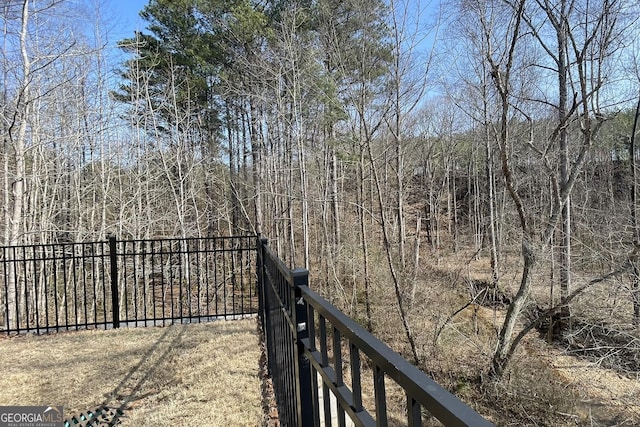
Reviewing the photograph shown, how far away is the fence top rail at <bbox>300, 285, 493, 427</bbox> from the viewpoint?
21.9 inches

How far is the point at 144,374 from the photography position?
383 cm

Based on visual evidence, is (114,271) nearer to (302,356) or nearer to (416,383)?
(302,356)

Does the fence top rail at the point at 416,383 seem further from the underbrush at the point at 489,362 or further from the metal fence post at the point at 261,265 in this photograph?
the underbrush at the point at 489,362

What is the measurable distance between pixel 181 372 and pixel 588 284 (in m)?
6.47

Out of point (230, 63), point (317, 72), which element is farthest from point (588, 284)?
point (230, 63)

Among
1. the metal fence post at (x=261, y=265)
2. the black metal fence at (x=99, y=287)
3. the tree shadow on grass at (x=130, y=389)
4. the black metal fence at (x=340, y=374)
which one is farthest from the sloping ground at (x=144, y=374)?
the black metal fence at (x=340, y=374)

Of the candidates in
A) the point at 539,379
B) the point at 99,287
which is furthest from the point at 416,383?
the point at 99,287

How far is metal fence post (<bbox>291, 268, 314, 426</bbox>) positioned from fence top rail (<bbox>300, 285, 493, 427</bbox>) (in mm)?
470

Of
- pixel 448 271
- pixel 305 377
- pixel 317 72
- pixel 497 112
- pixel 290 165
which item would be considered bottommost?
pixel 448 271

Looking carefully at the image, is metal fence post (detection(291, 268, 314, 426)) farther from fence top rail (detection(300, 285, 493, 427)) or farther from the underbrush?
the underbrush

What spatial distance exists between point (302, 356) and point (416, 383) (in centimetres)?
94

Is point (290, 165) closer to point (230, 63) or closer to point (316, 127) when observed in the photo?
point (316, 127)

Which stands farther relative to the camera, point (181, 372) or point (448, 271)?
point (448, 271)

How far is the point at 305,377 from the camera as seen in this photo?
5.01 ft
